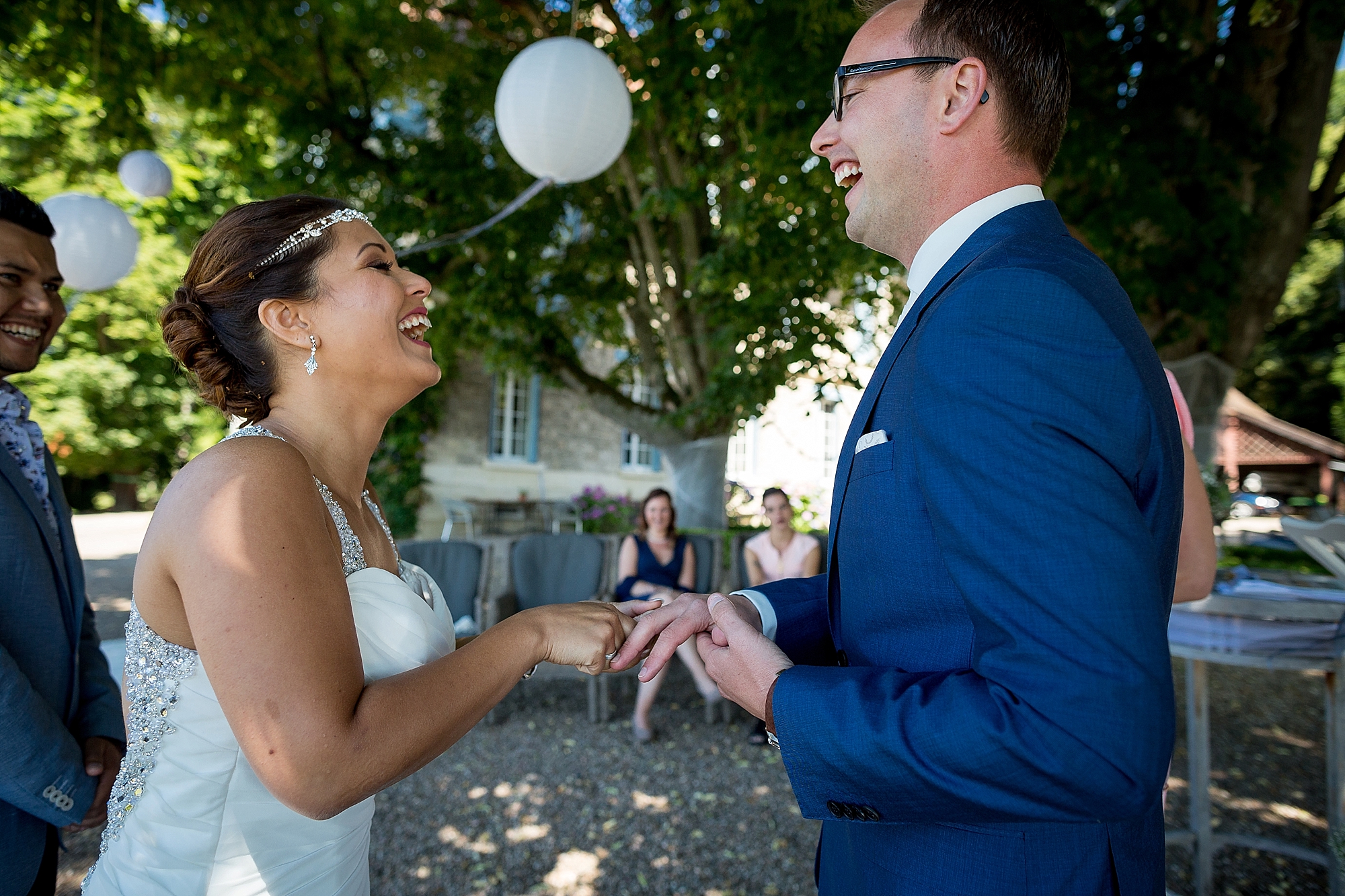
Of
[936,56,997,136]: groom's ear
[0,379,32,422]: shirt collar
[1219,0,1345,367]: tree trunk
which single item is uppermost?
[1219,0,1345,367]: tree trunk

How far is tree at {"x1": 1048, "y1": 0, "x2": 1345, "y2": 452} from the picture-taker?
5184 mm

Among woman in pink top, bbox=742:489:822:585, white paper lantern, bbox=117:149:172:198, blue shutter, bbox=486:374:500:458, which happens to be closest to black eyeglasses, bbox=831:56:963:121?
woman in pink top, bbox=742:489:822:585

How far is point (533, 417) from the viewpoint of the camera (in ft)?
51.0

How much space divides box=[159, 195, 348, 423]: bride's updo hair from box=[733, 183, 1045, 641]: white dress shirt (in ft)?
4.08

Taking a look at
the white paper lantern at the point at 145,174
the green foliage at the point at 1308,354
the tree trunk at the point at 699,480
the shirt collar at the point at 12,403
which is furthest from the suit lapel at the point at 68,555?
the green foliage at the point at 1308,354

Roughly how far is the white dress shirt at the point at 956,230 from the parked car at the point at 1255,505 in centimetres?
2834

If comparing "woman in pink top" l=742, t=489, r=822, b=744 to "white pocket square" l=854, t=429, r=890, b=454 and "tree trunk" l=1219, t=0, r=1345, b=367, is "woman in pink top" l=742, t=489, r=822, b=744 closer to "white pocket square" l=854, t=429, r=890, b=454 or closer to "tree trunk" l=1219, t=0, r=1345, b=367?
"tree trunk" l=1219, t=0, r=1345, b=367

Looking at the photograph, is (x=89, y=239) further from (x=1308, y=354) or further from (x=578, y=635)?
(x=1308, y=354)

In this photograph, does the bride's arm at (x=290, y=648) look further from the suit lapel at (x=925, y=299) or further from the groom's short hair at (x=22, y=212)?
the groom's short hair at (x=22, y=212)

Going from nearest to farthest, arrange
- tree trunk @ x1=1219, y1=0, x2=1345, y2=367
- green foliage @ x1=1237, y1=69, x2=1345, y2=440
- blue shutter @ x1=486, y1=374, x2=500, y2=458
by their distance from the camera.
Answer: tree trunk @ x1=1219, y1=0, x2=1345, y2=367 < blue shutter @ x1=486, y1=374, x2=500, y2=458 < green foliage @ x1=1237, y1=69, x2=1345, y2=440

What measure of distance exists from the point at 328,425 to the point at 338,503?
18 cm

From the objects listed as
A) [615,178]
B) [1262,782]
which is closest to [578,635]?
[1262,782]

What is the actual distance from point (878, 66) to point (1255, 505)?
3285 cm

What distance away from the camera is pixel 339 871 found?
1478 millimetres
